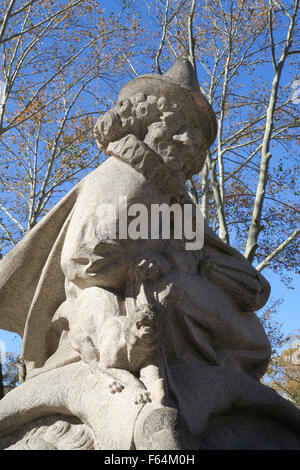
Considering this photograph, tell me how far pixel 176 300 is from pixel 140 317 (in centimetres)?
43

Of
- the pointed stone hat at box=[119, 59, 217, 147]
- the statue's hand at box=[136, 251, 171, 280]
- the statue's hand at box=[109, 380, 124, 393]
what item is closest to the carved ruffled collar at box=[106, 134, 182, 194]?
the pointed stone hat at box=[119, 59, 217, 147]

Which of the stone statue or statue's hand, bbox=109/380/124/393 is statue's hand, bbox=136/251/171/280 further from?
statue's hand, bbox=109/380/124/393

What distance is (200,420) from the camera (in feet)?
8.36

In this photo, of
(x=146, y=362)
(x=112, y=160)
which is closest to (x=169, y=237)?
(x=112, y=160)

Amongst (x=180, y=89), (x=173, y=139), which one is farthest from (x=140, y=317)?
(x=180, y=89)

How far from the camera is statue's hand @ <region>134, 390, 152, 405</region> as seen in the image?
2416mm

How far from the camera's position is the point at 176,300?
116 inches

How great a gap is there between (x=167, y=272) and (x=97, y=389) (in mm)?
785

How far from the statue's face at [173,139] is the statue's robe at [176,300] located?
0.23 metres

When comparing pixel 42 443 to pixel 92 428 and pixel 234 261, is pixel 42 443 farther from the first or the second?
pixel 234 261

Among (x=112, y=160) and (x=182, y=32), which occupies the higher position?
(x=182, y=32)

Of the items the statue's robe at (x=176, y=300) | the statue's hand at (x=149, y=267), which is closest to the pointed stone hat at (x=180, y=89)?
the statue's robe at (x=176, y=300)

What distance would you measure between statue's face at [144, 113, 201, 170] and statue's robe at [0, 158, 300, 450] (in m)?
0.23

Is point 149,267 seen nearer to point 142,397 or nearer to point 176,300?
point 176,300
